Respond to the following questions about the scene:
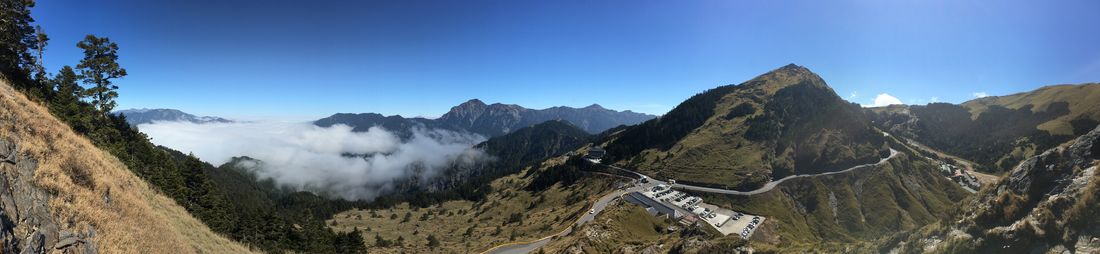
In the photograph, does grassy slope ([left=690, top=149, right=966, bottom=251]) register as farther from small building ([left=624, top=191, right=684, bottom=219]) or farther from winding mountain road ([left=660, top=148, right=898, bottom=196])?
small building ([left=624, top=191, right=684, bottom=219])

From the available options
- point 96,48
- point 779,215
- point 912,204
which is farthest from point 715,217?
point 96,48

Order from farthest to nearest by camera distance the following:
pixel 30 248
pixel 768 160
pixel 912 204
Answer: pixel 768 160 < pixel 912 204 < pixel 30 248

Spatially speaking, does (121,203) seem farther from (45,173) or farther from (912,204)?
(912,204)

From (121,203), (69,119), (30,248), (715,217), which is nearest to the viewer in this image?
(30,248)

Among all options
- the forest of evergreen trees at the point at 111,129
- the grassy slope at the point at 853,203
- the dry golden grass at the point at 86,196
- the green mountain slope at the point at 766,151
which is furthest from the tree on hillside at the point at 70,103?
the green mountain slope at the point at 766,151

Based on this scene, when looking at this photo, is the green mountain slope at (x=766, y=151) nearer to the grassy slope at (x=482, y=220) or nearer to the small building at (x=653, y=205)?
the grassy slope at (x=482, y=220)

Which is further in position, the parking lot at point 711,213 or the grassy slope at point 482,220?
the parking lot at point 711,213
